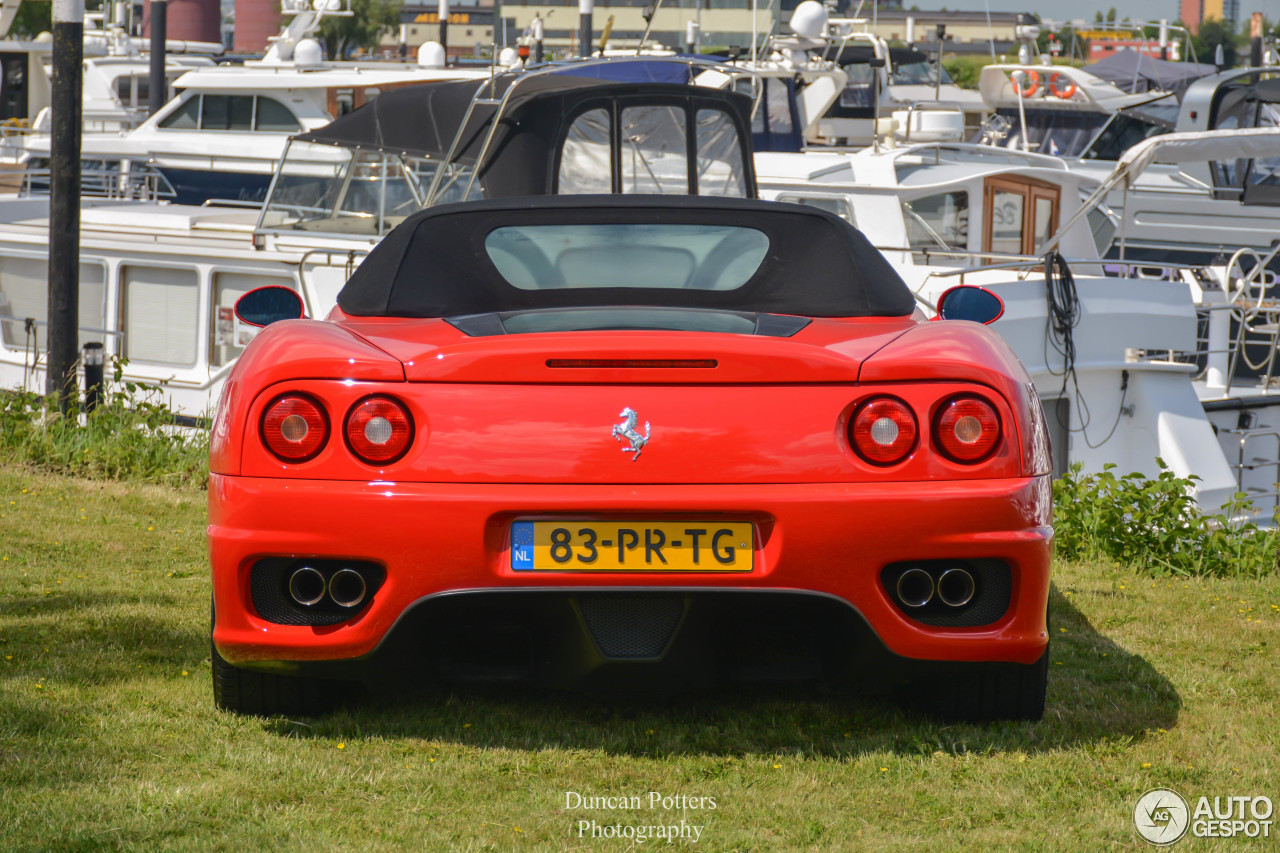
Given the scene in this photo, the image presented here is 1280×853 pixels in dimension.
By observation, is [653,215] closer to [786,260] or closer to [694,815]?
[786,260]

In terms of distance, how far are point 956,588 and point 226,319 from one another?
Answer: 9022 mm

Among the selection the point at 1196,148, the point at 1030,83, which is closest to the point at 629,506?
the point at 1196,148

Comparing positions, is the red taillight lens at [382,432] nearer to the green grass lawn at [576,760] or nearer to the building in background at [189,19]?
the green grass lawn at [576,760]

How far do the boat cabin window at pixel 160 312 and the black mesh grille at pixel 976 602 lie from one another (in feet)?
29.7

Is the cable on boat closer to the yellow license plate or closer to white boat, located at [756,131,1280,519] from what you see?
white boat, located at [756,131,1280,519]

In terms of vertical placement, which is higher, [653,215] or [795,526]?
[653,215]

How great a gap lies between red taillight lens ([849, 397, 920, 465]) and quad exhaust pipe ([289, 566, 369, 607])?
3.80ft

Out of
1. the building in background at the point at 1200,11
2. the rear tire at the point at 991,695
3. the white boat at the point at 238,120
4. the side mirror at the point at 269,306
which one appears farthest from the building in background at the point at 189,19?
the building in background at the point at 1200,11

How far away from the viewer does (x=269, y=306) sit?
15.3 feet

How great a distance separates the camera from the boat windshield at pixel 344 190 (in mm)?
10445

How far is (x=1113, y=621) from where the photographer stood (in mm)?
5164

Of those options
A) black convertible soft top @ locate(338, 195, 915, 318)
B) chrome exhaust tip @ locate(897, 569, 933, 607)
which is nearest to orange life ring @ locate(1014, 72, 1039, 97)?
Answer: black convertible soft top @ locate(338, 195, 915, 318)

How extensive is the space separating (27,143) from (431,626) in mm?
22648

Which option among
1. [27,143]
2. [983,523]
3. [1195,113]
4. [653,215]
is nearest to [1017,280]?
[653,215]
